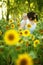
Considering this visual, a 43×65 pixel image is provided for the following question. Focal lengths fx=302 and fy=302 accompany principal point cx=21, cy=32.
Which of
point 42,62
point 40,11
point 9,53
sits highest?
point 9,53

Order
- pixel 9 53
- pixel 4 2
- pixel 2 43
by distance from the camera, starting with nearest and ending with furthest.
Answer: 1. pixel 9 53
2. pixel 2 43
3. pixel 4 2

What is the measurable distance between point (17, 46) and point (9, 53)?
4.5 inches

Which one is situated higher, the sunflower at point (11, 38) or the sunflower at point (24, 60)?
the sunflower at point (11, 38)

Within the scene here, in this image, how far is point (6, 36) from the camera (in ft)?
7.06

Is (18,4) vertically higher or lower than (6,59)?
lower

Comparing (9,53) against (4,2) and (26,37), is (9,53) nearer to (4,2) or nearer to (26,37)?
(26,37)

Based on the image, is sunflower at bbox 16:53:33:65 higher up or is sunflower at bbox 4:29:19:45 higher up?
sunflower at bbox 4:29:19:45

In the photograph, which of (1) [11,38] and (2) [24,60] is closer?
(2) [24,60]

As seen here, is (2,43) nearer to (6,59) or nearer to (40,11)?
(6,59)

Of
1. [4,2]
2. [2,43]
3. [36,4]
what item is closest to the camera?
[2,43]

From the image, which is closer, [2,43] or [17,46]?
[17,46]

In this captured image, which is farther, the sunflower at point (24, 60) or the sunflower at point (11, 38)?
the sunflower at point (11, 38)

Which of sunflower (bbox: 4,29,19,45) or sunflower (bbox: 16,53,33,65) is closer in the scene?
sunflower (bbox: 16,53,33,65)

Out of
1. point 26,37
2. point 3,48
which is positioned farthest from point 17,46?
point 26,37
